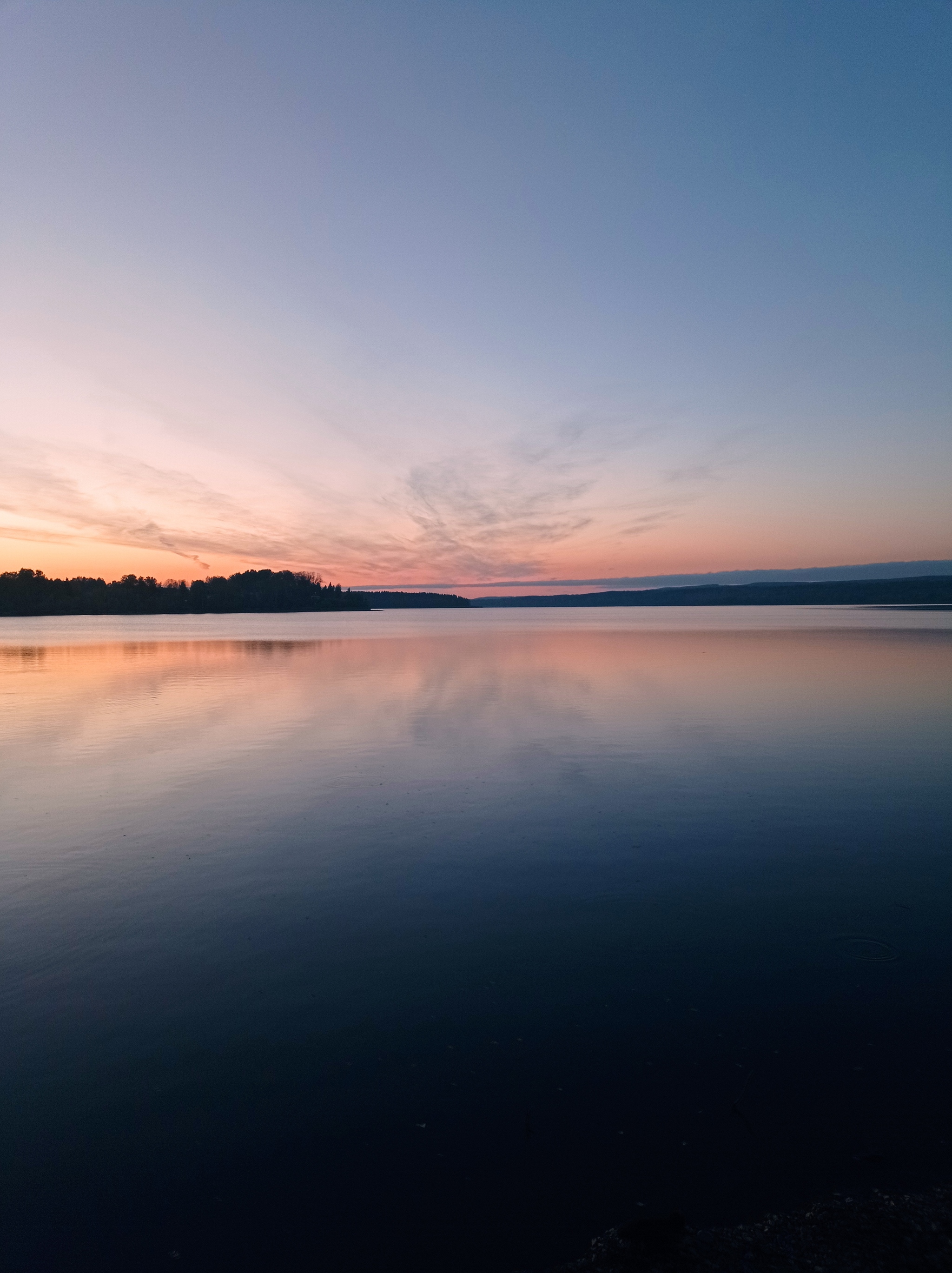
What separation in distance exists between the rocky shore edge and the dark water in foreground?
0.70 feet

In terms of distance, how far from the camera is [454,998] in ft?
21.4

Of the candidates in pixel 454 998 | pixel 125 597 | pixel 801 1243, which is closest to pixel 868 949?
pixel 801 1243

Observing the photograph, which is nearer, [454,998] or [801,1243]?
[801,1243]

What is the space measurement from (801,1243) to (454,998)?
3.38m

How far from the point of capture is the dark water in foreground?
4.41 metres

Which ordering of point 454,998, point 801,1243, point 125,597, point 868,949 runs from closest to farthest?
point 801,1243, point 454,998, point 868,949, point 125,597

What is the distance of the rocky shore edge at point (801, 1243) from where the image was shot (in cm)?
374

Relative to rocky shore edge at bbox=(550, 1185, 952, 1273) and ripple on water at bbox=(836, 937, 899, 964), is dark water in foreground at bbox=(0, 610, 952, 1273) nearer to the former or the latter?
ripple on water at bbox=(836, 937, 899, 964)

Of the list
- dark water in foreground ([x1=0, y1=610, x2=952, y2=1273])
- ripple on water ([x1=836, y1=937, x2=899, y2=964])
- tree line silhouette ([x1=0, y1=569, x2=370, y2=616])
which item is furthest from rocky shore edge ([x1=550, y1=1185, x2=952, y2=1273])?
tree line silhouette ([x1=0, y1=569, x2=370, y2=616])

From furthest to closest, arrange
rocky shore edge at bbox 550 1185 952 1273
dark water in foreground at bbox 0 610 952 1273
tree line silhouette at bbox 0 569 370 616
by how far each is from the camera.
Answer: tree line silhouette at bbox 0 569 370 616
dark water in foreground at bbox 0 610 952 1273
rocky shore edge at bbox 550 1185 952 1273

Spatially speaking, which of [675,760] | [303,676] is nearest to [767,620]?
[303,676]

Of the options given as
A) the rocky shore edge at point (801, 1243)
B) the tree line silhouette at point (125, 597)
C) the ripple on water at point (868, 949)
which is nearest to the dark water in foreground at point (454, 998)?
the ripple on water at point (868, 949)

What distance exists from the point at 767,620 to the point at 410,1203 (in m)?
108

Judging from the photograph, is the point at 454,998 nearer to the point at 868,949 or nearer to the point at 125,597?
the point at 868,949
